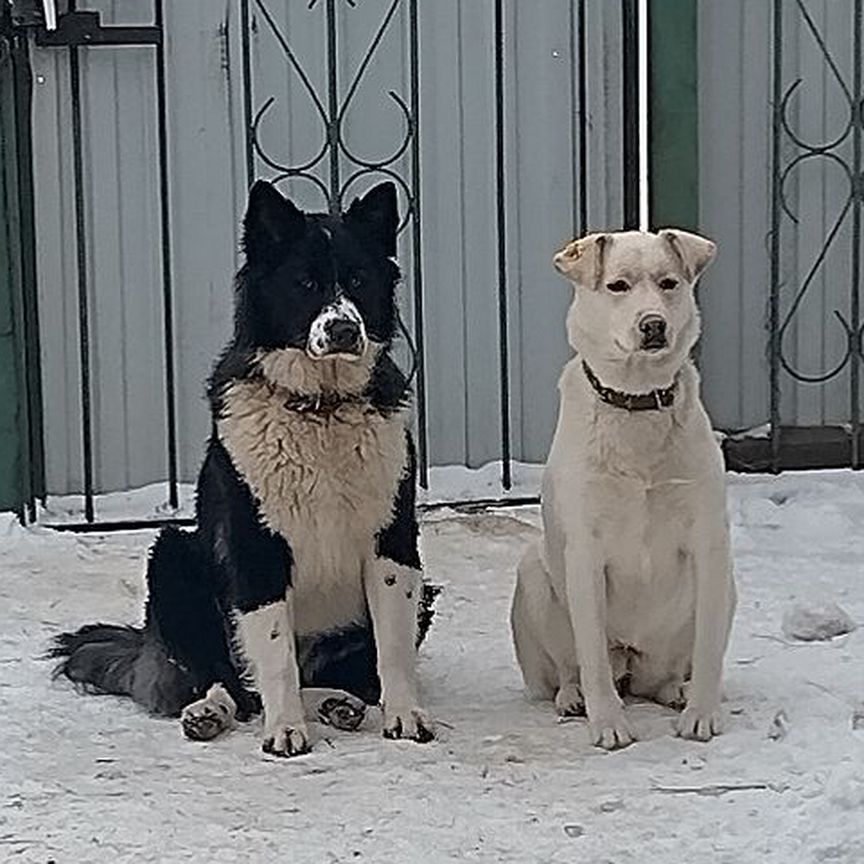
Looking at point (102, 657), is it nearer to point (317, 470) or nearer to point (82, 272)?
point (317, 470)

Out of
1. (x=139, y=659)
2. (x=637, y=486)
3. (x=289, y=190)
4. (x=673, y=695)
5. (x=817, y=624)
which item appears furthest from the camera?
(x=289, y=190)

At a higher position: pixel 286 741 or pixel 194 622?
pixel 194 622

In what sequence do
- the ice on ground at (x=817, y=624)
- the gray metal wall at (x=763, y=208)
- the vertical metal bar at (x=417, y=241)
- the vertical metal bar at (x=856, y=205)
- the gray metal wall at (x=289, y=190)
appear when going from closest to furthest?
the ice on ground at (x=817, y=624), the vertical metal bar at (x=417, y=241), the vertical metal bar at (x=856, y=205), the gray metal wall at (x=289, y=190), the gray metal wall at (x=763, y=208)

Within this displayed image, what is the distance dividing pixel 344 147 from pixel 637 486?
9.70 feet

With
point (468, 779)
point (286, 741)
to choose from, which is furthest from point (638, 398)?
point (286, 741)

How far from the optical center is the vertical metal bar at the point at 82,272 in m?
5.61

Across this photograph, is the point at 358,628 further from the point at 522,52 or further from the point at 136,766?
the point at 522,52

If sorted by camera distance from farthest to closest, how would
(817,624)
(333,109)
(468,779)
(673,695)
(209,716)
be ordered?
(333,109)
(817,624)
(673,695)
(209,716)
(468,779)

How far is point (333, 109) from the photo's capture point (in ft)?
19.1

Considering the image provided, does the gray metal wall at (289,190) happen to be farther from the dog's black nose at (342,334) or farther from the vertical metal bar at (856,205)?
the dog's black nose at (342,334)

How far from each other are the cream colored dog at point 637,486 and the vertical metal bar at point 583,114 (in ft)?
8.39

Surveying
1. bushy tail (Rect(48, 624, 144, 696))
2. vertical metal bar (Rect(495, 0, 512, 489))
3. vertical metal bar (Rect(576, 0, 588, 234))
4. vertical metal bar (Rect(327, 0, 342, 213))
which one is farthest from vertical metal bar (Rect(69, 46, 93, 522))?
bushy tail (Rect(48, 624, 144, 696))

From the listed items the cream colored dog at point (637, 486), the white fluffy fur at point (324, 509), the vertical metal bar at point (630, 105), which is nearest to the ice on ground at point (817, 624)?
the cream colored dog at point (637, 486)

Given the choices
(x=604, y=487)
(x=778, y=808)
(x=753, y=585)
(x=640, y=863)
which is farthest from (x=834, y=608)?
(x=640, y=863)
